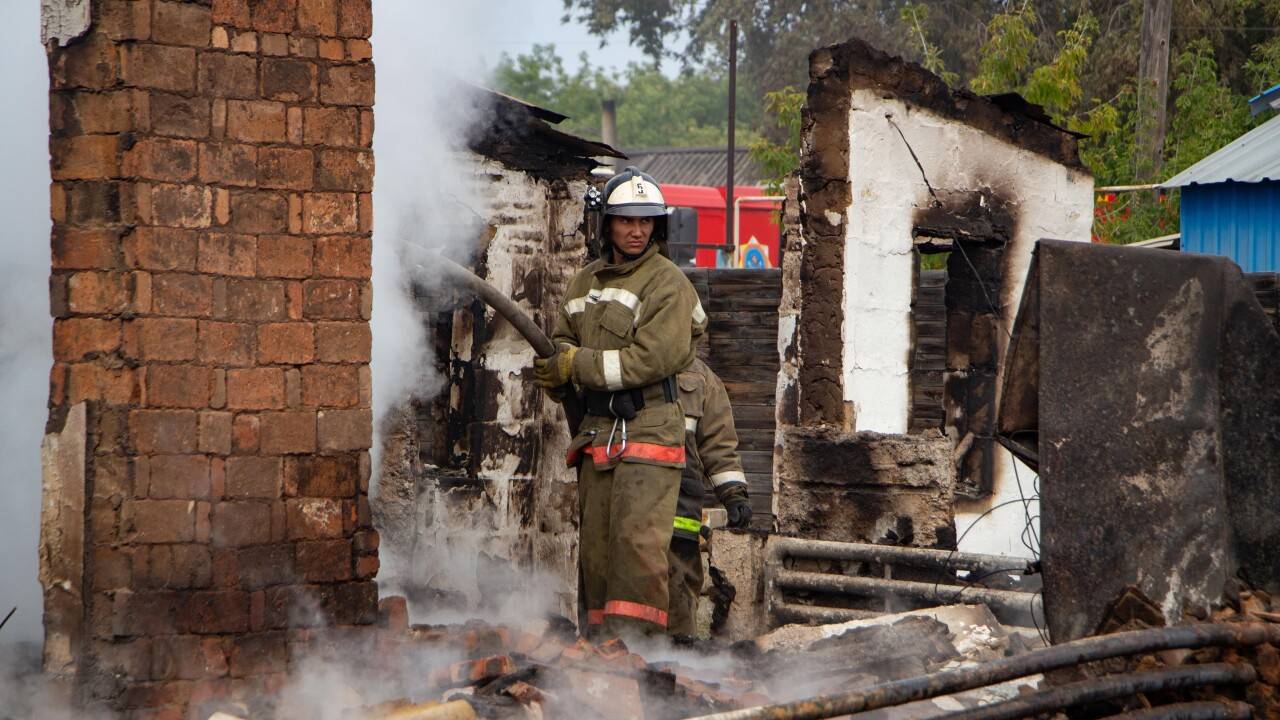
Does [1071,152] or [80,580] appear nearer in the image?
[80,580]

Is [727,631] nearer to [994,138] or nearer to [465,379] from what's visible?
[465,379]

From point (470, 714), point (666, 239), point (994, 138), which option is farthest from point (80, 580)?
point (994, 138)

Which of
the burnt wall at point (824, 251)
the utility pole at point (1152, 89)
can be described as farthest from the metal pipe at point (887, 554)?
the utility pole at point (1152, 89)

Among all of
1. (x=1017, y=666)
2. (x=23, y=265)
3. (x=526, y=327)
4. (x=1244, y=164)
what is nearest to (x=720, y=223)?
(x=1244, y=164)

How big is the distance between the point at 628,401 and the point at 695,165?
103 feet

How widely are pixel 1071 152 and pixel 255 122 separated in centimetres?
568

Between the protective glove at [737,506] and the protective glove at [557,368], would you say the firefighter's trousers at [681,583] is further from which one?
the protective glove at [557,368]

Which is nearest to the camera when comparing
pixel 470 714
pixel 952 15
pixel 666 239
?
pixel 470 714

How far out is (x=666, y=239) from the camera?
6.33 metres

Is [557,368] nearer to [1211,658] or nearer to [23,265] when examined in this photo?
[23,265]

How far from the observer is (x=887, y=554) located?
726 centimetres

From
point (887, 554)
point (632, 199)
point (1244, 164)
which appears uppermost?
point (1244, 164)

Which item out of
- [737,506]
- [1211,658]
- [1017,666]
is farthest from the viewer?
[737,506]

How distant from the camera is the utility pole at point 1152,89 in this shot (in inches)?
671
